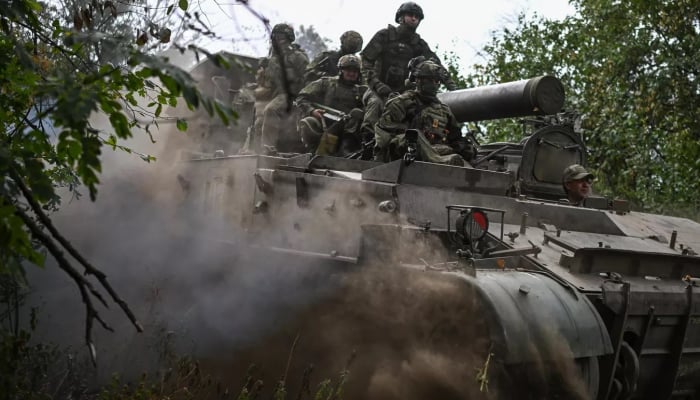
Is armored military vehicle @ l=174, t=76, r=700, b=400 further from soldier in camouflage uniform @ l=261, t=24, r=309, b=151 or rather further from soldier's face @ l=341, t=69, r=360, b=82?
soldier's face @ l=341, t=69, r=360, b=82

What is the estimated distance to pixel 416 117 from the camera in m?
8.70

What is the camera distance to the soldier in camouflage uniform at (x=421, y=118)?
8.52 meters

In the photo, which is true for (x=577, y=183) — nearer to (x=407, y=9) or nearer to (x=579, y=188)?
(x=579, y=188)

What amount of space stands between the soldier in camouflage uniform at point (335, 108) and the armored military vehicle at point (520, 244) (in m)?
0.55

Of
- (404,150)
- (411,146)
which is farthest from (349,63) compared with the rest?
(411,146)

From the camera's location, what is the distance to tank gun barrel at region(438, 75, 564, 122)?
30.2ft

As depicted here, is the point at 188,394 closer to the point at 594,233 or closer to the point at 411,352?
the point at 411,352

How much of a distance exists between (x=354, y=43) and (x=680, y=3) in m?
8.79

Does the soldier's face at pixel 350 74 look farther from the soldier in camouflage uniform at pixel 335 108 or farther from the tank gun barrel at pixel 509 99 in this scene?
the tank gun barrel at pixel 509 99

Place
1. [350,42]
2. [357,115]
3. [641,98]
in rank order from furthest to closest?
[641,98] < [350,42] < [357,115]

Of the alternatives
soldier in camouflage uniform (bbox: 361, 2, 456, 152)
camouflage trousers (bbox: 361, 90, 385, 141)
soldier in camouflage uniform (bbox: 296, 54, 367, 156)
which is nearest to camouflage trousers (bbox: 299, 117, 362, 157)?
soldier in camouflage uniform (bbox: 296, 54, 367, 156)

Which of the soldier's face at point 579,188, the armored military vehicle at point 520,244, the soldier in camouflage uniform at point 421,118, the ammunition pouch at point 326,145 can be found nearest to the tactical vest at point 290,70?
the ammunition pouch at point 326,145

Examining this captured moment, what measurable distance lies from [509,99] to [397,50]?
1.95 metres

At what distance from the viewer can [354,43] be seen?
11.4m
